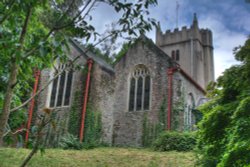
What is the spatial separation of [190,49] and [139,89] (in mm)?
30843

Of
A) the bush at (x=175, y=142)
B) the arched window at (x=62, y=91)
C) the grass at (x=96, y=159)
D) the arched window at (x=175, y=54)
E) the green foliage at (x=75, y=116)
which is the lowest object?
the grass at (x=96, y=159)

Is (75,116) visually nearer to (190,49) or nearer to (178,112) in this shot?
(178,112)

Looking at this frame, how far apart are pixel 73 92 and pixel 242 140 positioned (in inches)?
588

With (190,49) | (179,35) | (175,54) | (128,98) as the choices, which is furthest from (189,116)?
(179,35)

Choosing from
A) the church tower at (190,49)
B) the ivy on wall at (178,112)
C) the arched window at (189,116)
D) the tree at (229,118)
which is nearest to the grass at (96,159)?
the tree at (229,118)

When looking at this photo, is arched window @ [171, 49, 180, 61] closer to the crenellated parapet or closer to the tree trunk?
the crenellated parapet

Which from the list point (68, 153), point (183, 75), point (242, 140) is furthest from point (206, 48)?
point (242, 140)

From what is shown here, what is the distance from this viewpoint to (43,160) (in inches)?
402

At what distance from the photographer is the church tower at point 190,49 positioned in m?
47.4

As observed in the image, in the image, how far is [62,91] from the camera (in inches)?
765

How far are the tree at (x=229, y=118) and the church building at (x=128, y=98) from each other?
1007 cm

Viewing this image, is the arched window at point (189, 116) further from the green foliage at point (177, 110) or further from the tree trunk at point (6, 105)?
the tree trunk at point (6, 105)

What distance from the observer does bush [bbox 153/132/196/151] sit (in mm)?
13414

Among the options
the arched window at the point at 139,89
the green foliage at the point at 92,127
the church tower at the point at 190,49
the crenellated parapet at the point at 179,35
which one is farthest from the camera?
the crenellated parapet at the point at 179,35
